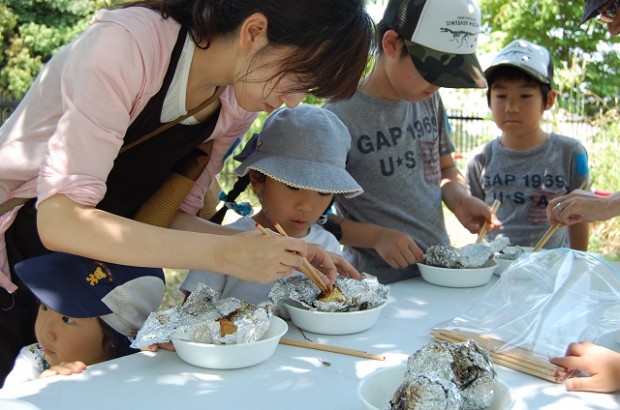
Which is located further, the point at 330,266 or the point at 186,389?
the point at 330,266

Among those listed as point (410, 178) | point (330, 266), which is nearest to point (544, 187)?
point (410, 178)

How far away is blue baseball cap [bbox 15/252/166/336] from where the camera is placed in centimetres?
135

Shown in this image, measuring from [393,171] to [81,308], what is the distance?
1.23 m

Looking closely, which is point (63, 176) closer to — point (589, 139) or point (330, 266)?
point (330, 266)

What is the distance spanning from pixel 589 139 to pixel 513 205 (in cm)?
366

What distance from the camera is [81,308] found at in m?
1.37

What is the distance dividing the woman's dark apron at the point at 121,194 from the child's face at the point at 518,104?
165 cm

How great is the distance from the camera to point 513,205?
9.05 feet

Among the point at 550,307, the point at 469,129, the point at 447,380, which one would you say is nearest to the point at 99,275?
the point at 447,380

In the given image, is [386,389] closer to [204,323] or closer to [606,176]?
[204,323]

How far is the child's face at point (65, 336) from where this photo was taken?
1406mm

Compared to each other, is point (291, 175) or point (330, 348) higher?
point (291, 175)

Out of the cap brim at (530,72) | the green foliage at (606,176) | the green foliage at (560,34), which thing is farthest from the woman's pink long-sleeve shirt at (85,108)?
the green foliage at (560,34)

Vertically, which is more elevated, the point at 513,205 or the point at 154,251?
the point at 154,251
